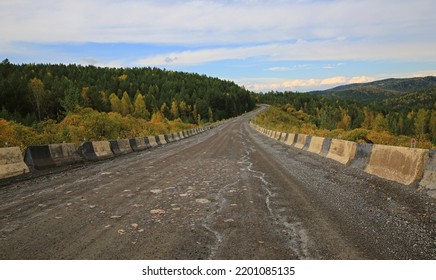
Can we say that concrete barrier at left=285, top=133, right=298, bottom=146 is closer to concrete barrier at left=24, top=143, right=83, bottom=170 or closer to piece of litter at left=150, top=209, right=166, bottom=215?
concrete barrier at left=24, top=143, right=83, bottom=170

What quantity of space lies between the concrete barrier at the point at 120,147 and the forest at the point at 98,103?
2.43m

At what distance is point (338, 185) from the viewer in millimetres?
7324

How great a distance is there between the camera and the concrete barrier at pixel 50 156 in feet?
30.6

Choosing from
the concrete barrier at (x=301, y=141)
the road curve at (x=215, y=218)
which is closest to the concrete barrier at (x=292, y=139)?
the concrete barrier at (x=301, y=141)

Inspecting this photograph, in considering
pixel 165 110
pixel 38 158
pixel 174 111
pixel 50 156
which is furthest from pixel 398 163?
pixel 165 110

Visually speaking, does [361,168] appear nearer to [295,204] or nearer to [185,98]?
[295,204]

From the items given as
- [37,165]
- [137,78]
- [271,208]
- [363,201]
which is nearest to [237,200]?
[271,208]

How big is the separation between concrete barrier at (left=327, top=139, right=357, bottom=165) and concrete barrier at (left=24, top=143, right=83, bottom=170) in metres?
8.75

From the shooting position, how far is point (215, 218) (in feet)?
15.4

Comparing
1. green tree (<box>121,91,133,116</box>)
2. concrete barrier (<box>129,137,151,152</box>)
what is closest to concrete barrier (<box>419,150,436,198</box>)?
concrete barrier (<box>129,137,151,152</box>)

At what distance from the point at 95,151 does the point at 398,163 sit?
Result: 10253mm

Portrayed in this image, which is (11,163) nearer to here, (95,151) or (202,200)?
(95,151)

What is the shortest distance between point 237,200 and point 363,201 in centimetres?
216

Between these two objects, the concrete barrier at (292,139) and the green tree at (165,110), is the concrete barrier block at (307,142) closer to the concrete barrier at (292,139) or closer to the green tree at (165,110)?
the concrete barrier at (292,139)
